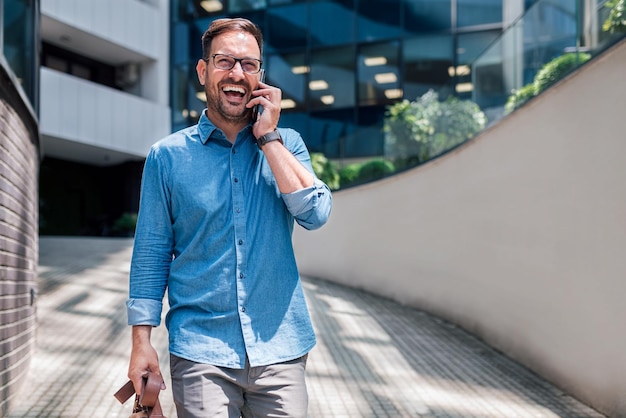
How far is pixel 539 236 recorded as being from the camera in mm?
5543

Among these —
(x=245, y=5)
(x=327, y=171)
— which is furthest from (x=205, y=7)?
(x=327, y=171)

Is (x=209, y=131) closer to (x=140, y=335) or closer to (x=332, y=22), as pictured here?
(x=140, y=335)

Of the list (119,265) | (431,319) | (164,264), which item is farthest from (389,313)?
(164,264)

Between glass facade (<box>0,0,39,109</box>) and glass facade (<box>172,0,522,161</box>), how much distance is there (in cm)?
1029

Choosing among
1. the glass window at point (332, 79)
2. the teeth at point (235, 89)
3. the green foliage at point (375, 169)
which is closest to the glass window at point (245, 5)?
the glass window at point (332, 79)

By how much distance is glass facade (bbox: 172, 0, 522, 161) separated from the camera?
16.0 meters

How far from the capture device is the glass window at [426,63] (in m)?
16.1

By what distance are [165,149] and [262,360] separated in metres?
0.67

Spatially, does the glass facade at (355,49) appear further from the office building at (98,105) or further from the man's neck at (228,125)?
the man's neck at (228,125)

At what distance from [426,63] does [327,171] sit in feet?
19.8

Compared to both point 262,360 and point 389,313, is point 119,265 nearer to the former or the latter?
point 389,313

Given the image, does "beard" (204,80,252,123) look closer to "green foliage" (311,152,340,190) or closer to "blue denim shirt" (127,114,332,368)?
"blue denim shirt" (127,114,332,368)

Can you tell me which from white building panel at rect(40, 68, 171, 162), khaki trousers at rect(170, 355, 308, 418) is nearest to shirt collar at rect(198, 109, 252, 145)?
khaki trousers at rect(170, 355, 308, 418)

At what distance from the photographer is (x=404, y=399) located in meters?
4.84
